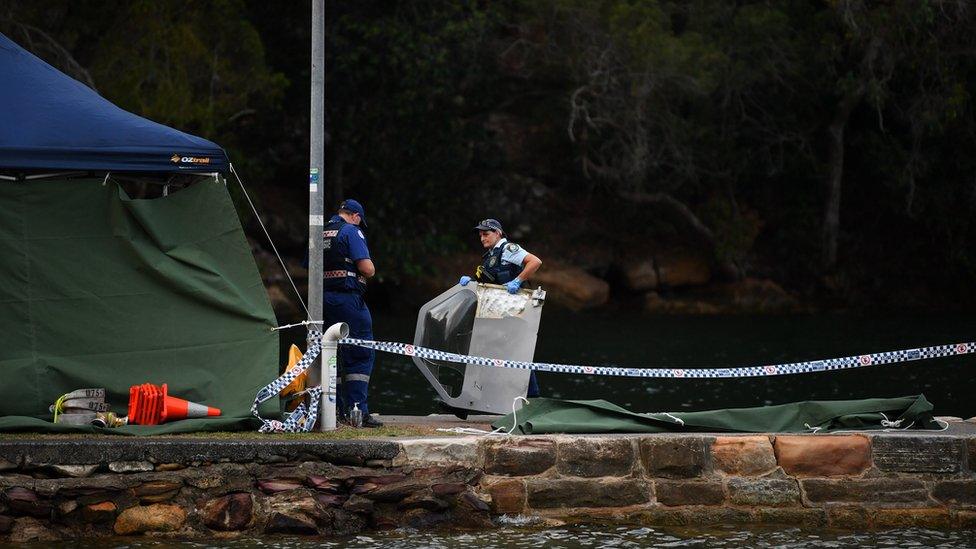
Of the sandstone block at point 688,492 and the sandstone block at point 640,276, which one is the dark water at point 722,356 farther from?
the sandstone block at point 688,492

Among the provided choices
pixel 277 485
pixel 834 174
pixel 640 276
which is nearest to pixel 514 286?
pixel 277 485

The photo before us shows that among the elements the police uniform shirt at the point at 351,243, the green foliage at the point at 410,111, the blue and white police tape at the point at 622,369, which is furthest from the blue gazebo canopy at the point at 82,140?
the green foliage at the point at 410,111

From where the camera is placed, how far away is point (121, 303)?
10484mm

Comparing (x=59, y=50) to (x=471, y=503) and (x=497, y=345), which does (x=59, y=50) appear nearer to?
(x=497, y=345)

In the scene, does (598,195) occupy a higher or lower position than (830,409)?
higher

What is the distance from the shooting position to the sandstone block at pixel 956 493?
9.91 metres

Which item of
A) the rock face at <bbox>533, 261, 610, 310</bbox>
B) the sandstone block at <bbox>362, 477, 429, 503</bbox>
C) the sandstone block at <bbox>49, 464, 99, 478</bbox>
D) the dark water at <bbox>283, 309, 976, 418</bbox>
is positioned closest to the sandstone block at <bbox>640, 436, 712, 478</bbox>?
the sandstone block at <bbox>362, 477, 429, 503</bbox>

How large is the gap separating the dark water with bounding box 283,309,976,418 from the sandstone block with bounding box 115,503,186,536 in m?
7.22

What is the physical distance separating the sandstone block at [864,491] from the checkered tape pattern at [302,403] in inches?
141

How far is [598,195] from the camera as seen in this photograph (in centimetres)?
4128

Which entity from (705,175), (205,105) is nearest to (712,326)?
(705,175)

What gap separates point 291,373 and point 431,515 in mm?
1604

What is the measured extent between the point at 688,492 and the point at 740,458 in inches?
17.4

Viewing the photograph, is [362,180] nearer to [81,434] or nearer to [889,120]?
[889,120]
